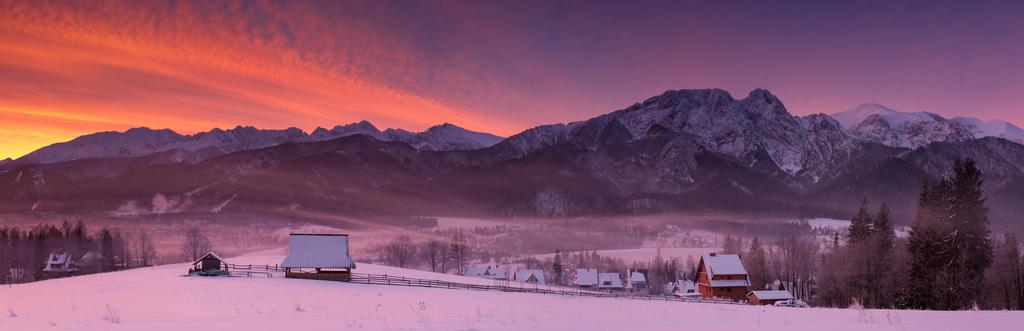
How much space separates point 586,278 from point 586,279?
1.35 feet

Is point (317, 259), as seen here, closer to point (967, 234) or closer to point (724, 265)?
point (724, 265)

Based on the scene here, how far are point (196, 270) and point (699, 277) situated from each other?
226 feet

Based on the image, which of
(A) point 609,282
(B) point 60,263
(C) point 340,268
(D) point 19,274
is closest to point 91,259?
(B) point 60,263

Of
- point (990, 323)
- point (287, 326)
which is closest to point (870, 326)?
point (990, 323)

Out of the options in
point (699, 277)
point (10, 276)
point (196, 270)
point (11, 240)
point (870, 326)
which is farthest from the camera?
point (11, 240)

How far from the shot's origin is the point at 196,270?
65000 millimetres

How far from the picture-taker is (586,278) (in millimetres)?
137375

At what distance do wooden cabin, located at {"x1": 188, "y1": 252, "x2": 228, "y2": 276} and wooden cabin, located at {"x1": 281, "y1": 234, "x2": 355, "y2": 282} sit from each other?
6.74m

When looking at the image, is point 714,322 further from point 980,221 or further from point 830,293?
point 830,293

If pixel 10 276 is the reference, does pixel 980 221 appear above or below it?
above

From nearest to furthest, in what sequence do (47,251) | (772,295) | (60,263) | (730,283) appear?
(772,295) < (730,283) < (60,263) < (47,251)

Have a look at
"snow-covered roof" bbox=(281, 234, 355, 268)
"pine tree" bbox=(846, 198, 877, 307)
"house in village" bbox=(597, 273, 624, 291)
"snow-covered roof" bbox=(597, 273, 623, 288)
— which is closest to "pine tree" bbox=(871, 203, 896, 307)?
"pine tree" bbox=(846, 198, 877, 307)

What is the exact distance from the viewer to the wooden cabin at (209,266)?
64.4 metres

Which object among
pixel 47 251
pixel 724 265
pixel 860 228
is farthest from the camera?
pixel 47 251
